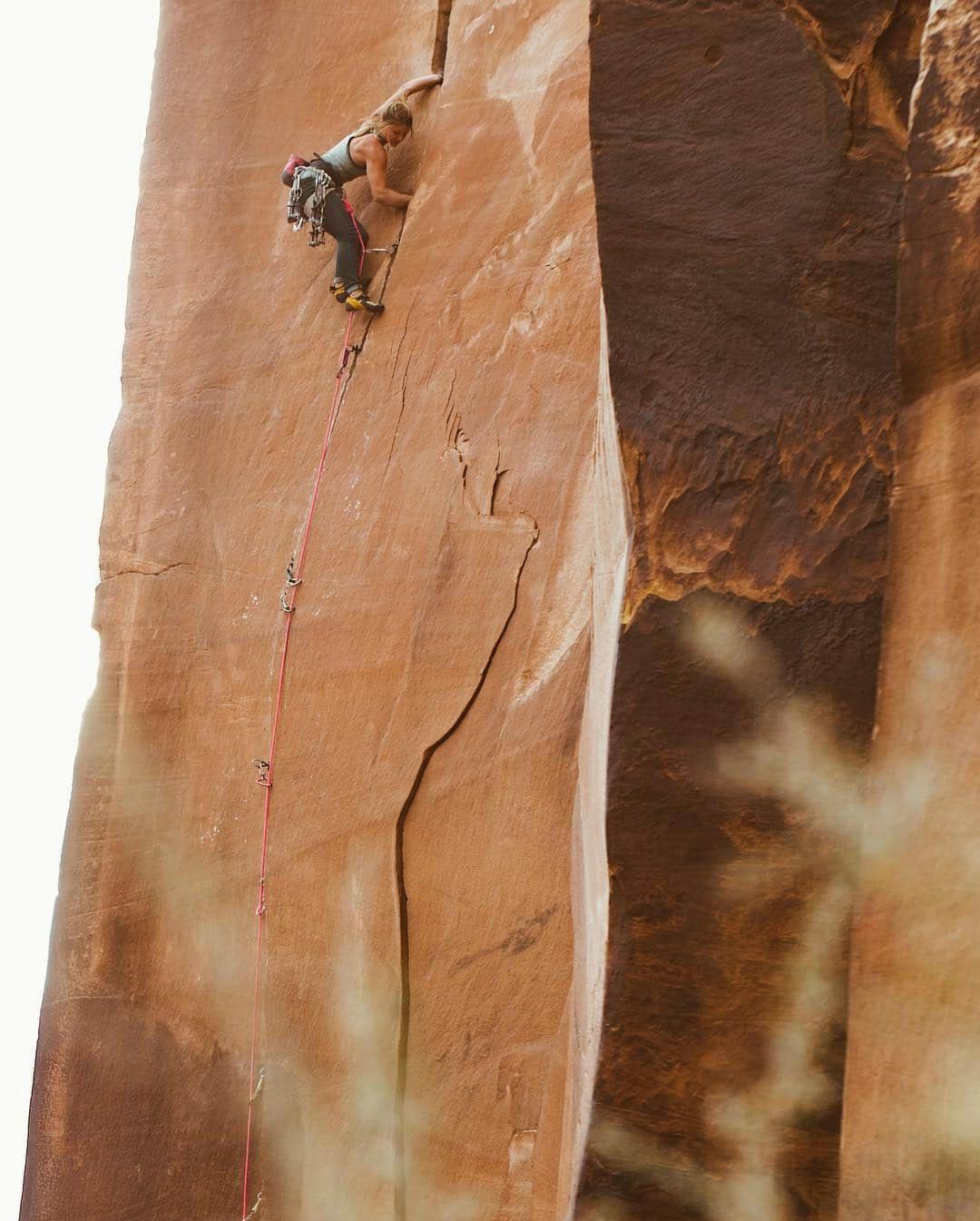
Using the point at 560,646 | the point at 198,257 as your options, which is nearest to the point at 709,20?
the point at 560,646

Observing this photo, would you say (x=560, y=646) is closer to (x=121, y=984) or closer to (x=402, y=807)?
(x=402, y=807)

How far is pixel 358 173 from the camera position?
11.3 feet

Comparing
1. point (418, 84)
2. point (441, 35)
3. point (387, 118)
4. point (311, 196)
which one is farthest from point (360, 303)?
point (441, 35)

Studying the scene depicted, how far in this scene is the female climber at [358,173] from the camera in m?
3.38

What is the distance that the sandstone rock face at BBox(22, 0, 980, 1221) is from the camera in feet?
5.88

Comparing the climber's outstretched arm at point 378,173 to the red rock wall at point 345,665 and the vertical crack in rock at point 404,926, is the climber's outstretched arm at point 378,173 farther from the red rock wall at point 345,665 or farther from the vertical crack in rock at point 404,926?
the vertical crack in rock at point 404,926

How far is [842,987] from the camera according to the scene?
5.98 ft

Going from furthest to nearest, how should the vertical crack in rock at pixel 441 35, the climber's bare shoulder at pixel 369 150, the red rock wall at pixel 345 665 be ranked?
the vertical crack in rock at pixel 441 35, the climber's bare shoulder at pixel 369 150, the red rock wall at pixel 345 665

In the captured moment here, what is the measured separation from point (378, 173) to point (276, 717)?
154 centimetres

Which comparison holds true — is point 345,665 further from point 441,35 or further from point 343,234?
point 441,35

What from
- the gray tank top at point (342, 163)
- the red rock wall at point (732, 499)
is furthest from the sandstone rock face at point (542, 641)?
the gray tank top at point (342, 163)

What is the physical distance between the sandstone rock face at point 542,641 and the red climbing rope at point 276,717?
3 centimetres

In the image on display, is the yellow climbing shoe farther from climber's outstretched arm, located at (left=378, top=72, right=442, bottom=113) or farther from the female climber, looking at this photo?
climber's outstretched arm, located at (left=378, top=72, right=442, bottom=113)

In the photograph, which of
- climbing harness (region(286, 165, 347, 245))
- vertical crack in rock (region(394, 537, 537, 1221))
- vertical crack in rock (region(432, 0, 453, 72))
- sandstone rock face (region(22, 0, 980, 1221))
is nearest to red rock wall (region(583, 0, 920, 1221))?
sandstone rock face (region(22, 0, 980, 1221))
